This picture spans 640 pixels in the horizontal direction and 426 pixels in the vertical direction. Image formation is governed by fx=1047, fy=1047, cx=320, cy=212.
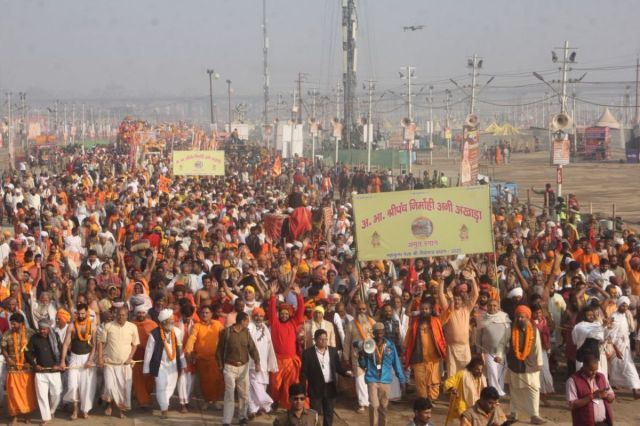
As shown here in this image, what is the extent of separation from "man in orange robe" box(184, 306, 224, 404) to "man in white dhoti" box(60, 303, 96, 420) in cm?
91

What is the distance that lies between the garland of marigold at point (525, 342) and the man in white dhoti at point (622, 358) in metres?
1.29

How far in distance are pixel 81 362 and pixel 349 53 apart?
46.7 meters

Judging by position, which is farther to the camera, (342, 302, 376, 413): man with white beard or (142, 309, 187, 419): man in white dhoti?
(142, 309, 187, 419): man in white dhoti

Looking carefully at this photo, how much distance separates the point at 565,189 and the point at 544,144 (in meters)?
41.1

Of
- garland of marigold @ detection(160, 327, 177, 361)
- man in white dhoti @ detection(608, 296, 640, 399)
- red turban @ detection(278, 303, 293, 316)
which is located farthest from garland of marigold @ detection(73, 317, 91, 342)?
man in white dhoti @ detection(608, 296, 640, 399)

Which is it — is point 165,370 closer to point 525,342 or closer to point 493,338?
point 493,338

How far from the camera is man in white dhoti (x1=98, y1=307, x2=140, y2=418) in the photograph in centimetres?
986

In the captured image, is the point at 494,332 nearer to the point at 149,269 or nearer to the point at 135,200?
the point at 149,269

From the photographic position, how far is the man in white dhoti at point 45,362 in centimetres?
965

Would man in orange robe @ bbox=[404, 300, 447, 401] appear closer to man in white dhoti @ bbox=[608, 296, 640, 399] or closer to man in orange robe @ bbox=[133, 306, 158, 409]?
man in white dhoti @ bbox=[608, 296, 640, 399]

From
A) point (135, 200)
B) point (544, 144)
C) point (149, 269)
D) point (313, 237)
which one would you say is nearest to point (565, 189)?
point (135, 200)

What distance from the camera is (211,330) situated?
32.9ft

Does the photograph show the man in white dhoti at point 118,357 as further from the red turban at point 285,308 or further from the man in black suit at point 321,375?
the man in black suit at point 321,375

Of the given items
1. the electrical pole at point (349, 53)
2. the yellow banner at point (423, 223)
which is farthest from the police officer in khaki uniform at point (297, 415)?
the electrical pole at point (349, 53)
